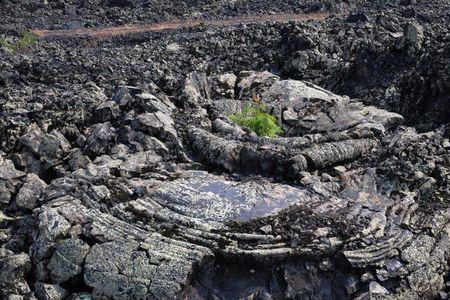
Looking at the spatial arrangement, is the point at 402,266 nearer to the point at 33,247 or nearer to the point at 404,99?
the point at 33,247

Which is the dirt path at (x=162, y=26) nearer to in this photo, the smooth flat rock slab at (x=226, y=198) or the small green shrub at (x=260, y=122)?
the small green shrub at (x=260, y=122)

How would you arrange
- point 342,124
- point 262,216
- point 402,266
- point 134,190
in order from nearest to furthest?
1. point 402,266
2. point 262,216
3. point 134,190
4. point 342,124

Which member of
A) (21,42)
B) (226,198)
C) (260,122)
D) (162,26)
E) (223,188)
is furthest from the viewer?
(162,26)

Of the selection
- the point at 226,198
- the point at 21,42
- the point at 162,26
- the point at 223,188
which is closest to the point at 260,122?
the point at 223,188

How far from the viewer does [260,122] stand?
13539 millimetres

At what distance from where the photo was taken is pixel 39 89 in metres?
16.6

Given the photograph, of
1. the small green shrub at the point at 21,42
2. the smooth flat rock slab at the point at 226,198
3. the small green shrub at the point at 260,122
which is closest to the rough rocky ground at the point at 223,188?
the smooth flat rock slab at the point at 226,198

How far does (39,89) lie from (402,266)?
487 inches

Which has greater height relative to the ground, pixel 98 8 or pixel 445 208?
pixel 445 208

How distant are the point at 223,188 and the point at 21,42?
2155 centimetres

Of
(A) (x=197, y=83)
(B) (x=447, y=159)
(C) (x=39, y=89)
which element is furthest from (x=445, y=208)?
(C) (x=39, y=89)

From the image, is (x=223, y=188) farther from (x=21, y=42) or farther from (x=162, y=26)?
(x=162, y=26)

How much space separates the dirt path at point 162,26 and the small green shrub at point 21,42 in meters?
1.30

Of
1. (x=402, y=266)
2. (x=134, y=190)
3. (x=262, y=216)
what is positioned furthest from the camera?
(x=134, y=190)
